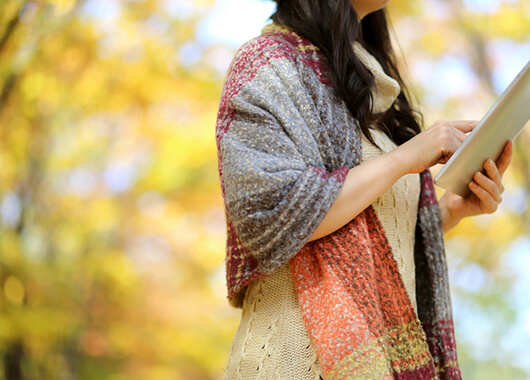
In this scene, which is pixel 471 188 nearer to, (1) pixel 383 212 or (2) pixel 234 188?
(1) pixel 383 212

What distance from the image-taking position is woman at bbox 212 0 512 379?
0.72 m

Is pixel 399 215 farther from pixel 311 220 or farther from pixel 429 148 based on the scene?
pixel 311 220

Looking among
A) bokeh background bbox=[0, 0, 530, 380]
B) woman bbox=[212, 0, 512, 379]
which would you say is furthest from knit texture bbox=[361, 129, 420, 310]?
bokeh background bbox=[0, 0, 530, 380]

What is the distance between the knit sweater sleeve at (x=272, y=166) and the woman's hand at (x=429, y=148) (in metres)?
0.11

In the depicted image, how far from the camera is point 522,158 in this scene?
3236mm

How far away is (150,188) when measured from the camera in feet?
12.8

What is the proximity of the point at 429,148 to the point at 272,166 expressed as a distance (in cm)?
26

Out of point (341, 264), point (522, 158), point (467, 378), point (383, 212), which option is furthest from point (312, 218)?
point (467, 378)

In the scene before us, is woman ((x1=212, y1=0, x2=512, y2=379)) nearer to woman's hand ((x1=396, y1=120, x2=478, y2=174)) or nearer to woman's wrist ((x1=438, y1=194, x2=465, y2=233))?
woman's hand ((x1=396, y1=120, x2=478, y2=174))

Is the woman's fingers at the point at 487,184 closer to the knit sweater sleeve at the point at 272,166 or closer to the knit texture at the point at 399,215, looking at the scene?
the knit texture at the point at 399,215

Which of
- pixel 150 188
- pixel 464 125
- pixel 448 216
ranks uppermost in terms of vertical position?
pixel 464 125

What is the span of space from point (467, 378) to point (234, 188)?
345 cm

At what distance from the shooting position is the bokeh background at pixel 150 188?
335cm

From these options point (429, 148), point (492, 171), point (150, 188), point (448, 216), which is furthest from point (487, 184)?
point (150, 188)
